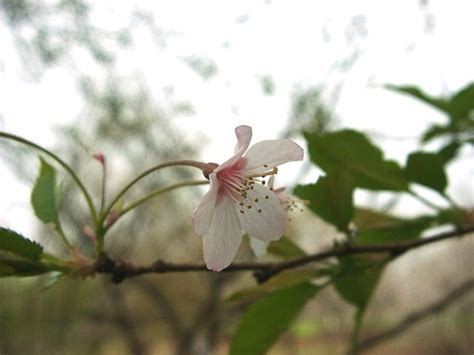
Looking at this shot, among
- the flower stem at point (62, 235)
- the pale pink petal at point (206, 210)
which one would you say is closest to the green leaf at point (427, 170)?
the pale pink petal at point (206, 210)

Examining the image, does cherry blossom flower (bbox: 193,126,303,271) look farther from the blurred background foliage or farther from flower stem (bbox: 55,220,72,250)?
the blurred background foliage

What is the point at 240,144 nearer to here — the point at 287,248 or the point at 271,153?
the point at 271,153

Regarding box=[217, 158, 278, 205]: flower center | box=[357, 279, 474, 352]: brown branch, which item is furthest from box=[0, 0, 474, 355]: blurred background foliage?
box=[217, 158, 278, 205]: flower center

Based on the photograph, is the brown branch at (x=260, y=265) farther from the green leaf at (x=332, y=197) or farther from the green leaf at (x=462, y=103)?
the green leaf at (x=462, y=103)

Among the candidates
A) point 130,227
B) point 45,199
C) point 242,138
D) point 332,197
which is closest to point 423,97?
point 332,197

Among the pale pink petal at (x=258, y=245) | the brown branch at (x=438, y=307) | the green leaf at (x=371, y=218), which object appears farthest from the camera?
the brown branch at (x=438, y=307)

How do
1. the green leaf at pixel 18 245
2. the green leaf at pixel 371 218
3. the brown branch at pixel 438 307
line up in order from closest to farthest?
the green leaf at pixel 18 245
the green leaf at pixel 371 218
the brown branch at pixel 438 307

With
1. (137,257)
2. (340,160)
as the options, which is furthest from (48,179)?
(137,257)
